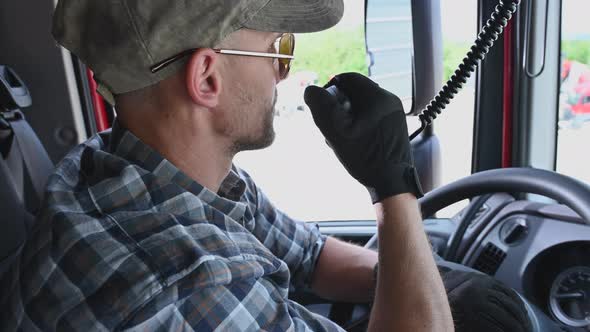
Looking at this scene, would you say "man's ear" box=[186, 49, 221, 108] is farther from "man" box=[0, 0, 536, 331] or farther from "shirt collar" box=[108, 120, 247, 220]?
"shirt collar" box=[108, 120, 247, 220]

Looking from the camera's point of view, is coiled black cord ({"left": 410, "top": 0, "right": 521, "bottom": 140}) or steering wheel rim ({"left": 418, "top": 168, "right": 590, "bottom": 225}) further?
coiled black cord ({"left": 410, "top": 0, "right": 521, "bottom": 140})

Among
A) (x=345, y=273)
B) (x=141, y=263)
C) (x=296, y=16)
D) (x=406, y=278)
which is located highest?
(x=296, y=16)

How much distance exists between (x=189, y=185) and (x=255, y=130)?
184mm

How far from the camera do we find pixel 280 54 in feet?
3.87

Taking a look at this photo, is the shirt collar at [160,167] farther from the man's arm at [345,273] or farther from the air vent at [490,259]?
the air vent at [490,259]

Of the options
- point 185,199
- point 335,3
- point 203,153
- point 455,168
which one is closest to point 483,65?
point 455,168

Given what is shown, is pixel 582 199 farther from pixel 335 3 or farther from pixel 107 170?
pixel 107 170

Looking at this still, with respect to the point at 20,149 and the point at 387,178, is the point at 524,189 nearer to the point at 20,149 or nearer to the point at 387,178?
the point at 387,178

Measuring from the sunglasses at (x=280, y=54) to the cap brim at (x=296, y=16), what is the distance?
0.05 meters

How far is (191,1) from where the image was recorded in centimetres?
100

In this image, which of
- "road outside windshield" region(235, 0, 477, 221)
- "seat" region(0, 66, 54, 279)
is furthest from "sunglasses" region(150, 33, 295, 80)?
"seat" region(0, 66, 54, 279)

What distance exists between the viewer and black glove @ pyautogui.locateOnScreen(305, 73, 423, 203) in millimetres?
1149

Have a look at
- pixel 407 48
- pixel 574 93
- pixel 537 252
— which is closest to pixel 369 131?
pixel 537 252

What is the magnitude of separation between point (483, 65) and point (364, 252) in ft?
2.63
